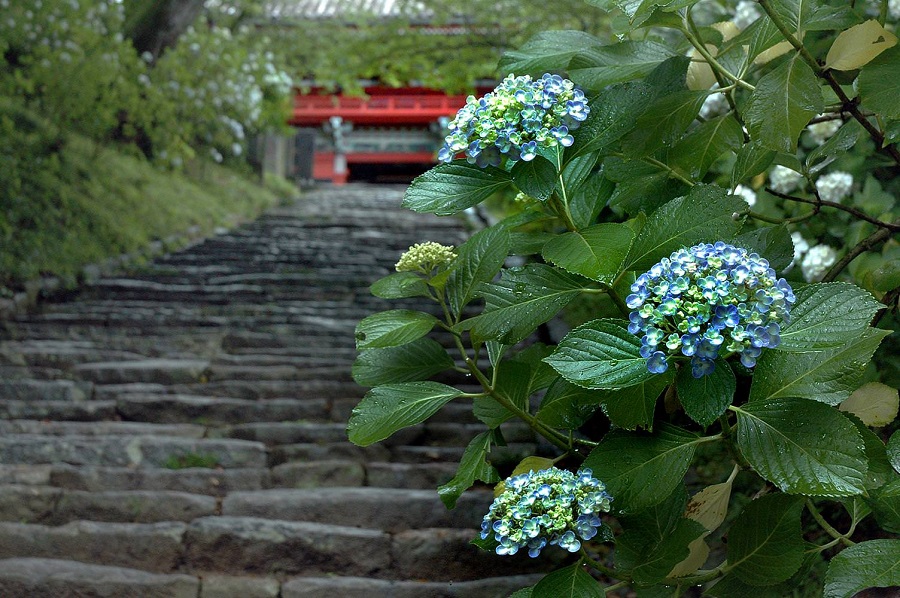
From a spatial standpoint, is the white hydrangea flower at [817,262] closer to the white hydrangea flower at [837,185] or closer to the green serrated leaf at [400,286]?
the white hydrangea flower at [837,185]

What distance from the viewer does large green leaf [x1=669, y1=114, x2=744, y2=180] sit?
4.89 ft

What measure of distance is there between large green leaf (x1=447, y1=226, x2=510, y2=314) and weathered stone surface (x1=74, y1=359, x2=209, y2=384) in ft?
13.6

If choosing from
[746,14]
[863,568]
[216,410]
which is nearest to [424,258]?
[863,568]

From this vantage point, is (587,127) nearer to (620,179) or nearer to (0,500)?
(620,179)

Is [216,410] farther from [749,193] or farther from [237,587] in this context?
[749,193]

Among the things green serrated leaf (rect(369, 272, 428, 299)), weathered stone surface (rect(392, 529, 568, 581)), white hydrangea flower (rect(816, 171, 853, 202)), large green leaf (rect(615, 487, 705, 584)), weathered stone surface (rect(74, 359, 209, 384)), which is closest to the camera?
large green leaf (rect(615, 487, 705, 584))

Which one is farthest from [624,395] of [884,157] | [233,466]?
[233,466]

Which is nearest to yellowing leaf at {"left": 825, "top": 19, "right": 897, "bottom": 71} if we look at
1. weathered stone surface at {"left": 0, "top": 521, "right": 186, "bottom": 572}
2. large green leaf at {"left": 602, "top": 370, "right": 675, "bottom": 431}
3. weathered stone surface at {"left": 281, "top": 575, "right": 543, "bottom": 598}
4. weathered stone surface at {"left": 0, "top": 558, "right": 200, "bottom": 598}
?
large green leaf at {"left": 602, "top": 370, "right": 675, "bottom": 431}

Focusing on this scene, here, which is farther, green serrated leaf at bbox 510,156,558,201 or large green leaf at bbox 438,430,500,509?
large green leaf at bbox 438,430,500,509

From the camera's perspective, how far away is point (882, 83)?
133 centimetres

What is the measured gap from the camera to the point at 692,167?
1.52 meters

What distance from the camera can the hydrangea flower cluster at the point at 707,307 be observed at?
1.03m

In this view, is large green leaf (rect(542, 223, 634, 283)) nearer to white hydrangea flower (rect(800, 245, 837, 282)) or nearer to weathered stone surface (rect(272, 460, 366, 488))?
white hydrangea flower (rect(800, 245, 837, 282))

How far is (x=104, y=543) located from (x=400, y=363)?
2369 mm
